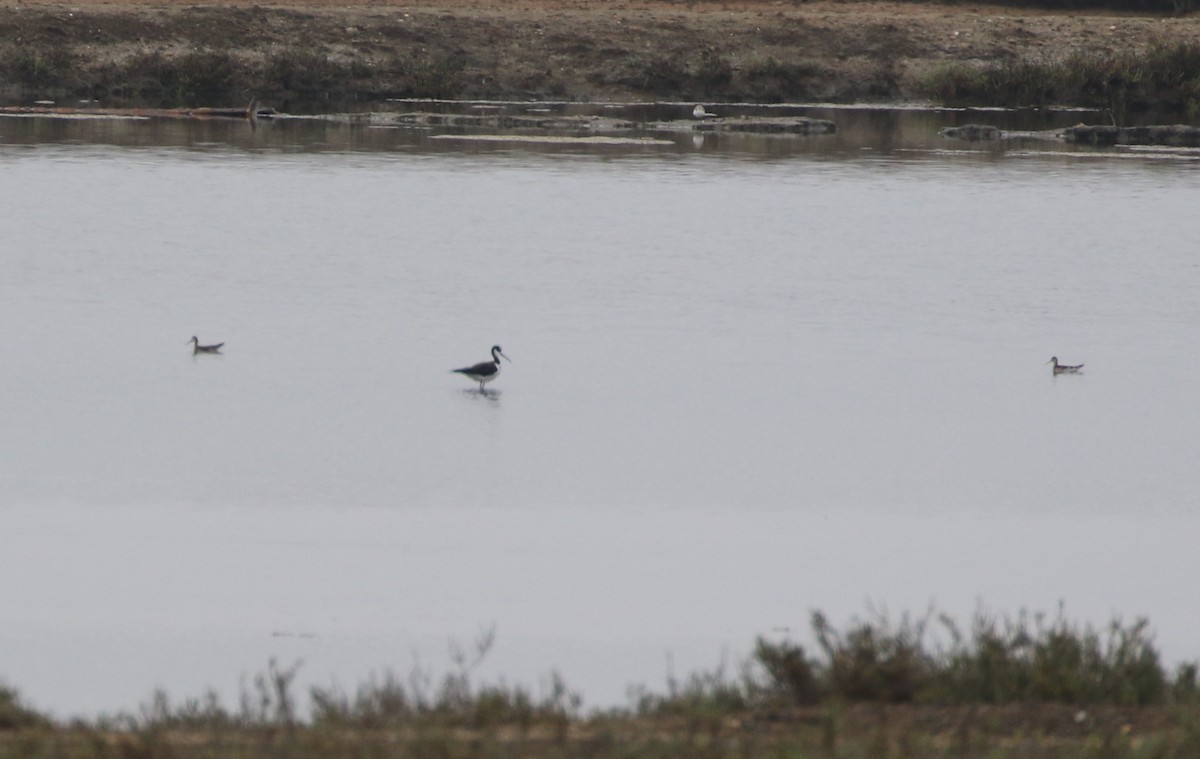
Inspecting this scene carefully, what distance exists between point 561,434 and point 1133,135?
85.9 feet

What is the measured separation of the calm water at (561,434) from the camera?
7.39m

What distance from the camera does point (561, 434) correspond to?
10.9 metres

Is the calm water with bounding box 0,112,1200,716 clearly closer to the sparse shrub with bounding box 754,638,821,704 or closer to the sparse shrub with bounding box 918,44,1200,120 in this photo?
the sparse shrub with bounding box 754,638,821,704

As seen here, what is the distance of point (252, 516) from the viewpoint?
28.9ft

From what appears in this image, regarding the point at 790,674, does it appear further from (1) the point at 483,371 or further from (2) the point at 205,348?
(2) the point at 205,348

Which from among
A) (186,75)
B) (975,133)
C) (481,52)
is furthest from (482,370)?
(481,52)

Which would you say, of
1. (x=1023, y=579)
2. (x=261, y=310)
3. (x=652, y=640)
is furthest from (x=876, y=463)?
(x=261, y=310)

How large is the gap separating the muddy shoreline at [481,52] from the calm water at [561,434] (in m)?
20.1

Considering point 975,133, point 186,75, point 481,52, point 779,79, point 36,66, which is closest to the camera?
point 975,133

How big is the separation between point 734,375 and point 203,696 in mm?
6944

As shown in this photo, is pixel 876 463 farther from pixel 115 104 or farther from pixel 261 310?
pixel 115 104

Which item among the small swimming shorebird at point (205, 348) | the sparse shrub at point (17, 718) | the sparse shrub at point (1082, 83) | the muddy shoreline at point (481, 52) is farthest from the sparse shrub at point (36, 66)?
the sparse shrub at point (17, 718)

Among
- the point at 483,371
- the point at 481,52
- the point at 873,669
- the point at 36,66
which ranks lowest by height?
the point at 483,371

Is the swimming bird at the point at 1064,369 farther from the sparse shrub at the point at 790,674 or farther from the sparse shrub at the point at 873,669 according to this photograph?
the sparse shrub at the point at 790,674
